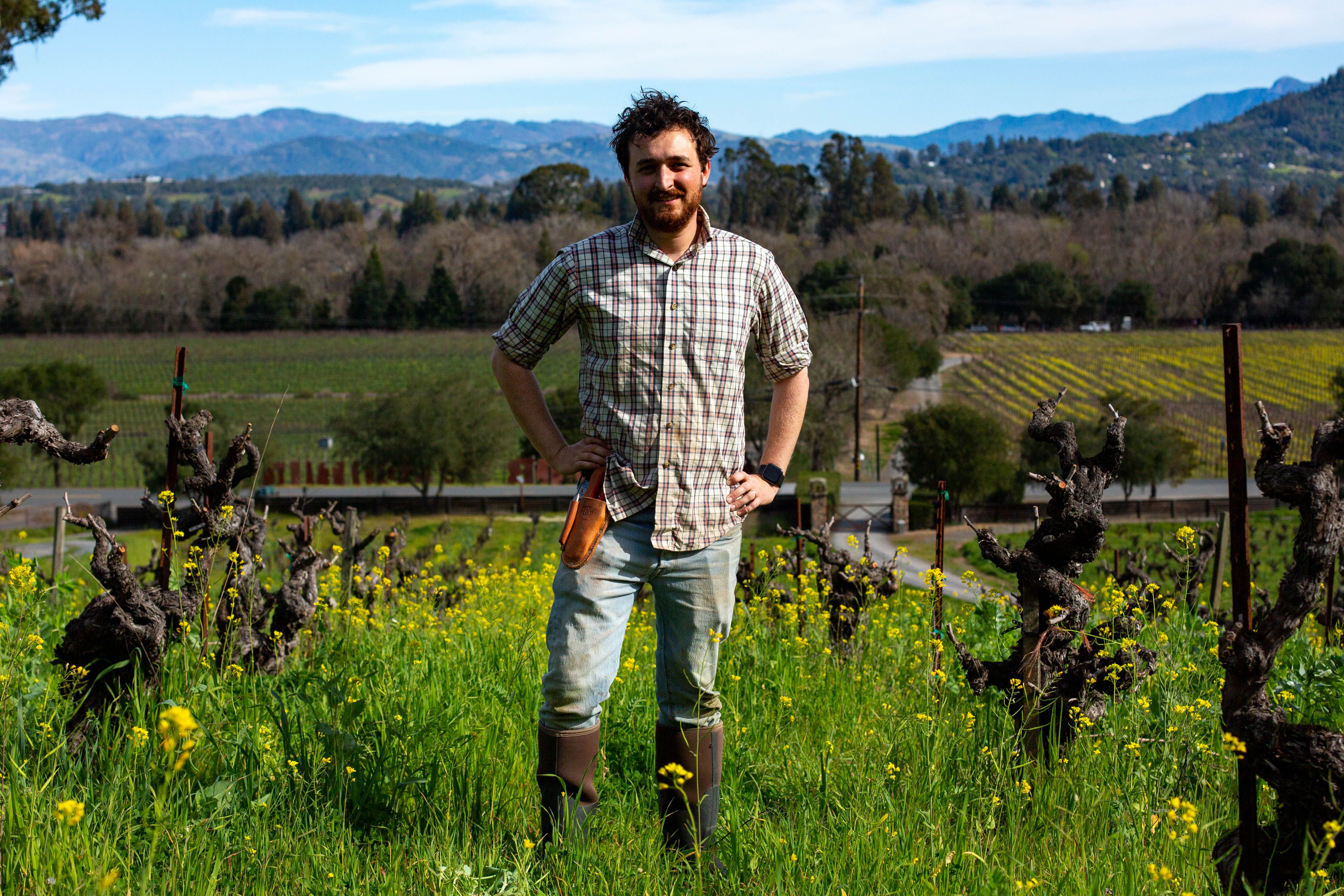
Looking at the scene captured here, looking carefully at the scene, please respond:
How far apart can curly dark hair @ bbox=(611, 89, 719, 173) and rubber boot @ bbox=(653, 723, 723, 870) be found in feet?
4.94

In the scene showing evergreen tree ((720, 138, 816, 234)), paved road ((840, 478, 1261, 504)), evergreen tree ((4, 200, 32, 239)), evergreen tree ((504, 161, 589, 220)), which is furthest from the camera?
evergreen tree ((4, 200, 32, 239))

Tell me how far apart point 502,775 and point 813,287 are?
72.8 m

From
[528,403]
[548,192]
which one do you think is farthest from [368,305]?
[528,403]

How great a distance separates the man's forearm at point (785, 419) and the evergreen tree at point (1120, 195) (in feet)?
457

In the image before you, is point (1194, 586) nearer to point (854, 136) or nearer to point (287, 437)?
point (287, 437)

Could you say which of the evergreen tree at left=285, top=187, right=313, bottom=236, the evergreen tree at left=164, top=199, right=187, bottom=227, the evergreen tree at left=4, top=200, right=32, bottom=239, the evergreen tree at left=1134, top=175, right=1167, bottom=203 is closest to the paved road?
the evergreen tree at left=1134, top=175, right=1167, bottom=203

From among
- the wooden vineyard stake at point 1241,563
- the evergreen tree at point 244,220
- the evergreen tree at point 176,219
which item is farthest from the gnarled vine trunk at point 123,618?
the evergreen tree at point 176,219

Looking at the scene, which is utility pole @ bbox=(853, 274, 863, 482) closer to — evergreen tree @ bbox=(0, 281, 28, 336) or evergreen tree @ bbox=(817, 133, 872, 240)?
evergreen tree @ bbox=(817, 133, 872, 240)

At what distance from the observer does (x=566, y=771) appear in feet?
9.57

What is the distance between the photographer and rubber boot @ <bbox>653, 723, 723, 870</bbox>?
2.94 metres

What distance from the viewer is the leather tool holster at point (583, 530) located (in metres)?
2.83

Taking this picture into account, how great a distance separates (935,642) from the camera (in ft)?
12.4

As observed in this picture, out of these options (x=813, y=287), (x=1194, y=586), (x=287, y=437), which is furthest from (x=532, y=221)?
(x=1194, y=586)

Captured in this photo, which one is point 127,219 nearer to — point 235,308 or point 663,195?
point 235,308
